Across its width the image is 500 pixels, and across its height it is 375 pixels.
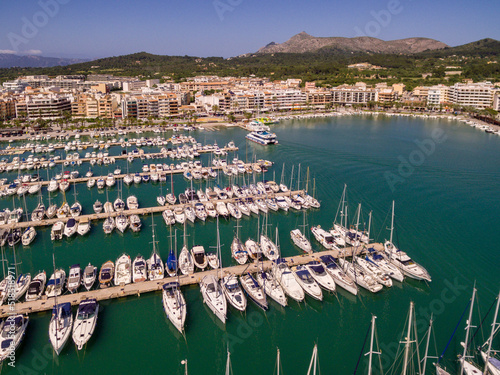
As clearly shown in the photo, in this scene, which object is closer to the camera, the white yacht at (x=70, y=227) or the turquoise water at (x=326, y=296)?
the turquoise water at (x=326, y=296)

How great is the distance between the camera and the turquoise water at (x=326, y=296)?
999cm

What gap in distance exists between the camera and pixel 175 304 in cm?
1101

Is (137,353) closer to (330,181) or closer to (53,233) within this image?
(53,233)

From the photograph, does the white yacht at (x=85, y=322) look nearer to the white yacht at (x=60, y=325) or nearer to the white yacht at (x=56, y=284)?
the white yacht at (x=60, y=325)

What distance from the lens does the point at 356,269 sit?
13.1 metres

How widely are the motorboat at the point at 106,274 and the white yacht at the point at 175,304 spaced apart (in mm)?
2061

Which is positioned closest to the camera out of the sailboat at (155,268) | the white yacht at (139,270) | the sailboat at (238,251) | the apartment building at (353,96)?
the white yacht at (139,270)

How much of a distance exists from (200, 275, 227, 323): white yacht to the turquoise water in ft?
1.04

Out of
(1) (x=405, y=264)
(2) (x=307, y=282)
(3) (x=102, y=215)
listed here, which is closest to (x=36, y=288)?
(3) (x=102, y=215)

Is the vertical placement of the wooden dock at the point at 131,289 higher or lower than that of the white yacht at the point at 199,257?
lower

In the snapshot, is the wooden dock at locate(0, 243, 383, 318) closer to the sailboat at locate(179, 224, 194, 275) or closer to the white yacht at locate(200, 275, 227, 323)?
the sailboat at locate(179, 224, 194, 275)

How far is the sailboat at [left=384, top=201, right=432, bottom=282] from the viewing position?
12.9 m

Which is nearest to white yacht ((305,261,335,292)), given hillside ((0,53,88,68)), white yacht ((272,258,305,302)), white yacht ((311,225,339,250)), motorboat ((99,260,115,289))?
white yacht ((272,258,305,302))

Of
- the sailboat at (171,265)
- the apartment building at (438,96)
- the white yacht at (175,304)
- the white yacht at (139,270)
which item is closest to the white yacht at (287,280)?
the white yacht at (175,304)
